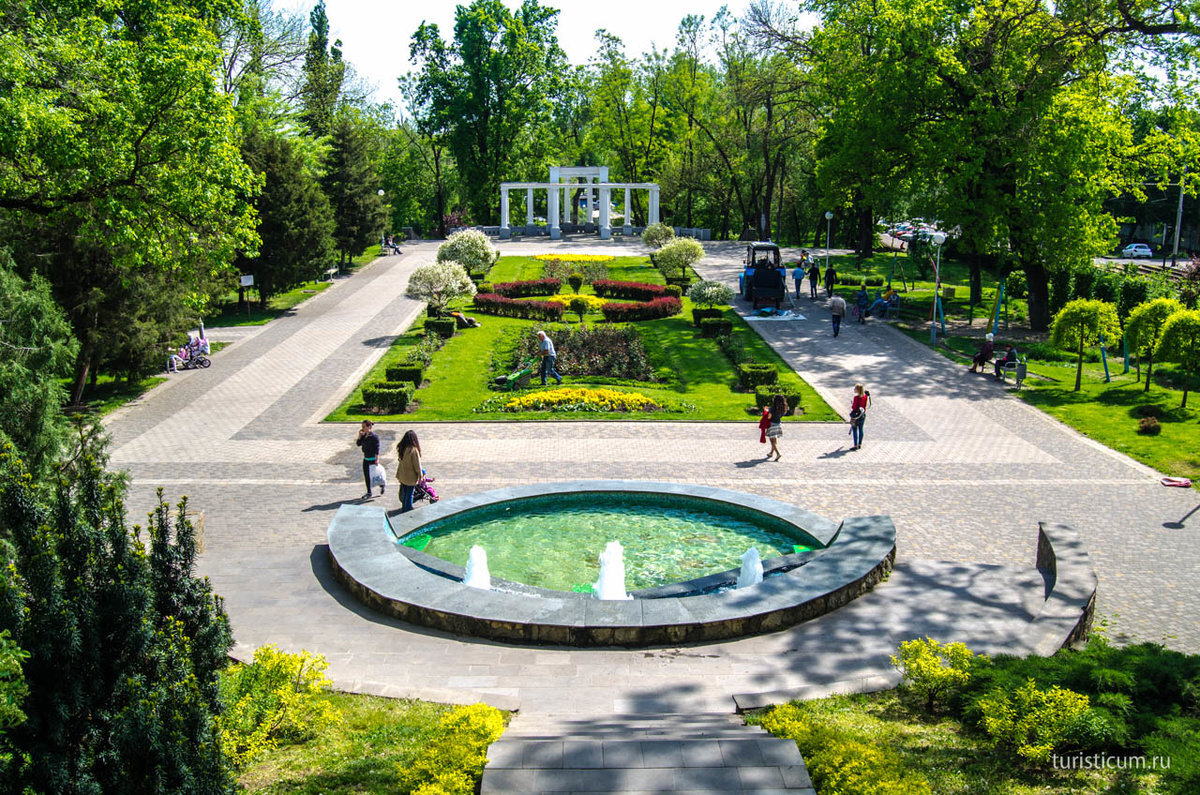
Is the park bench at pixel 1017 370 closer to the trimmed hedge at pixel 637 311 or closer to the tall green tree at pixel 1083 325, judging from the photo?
the tall green tree at pixel 1083 325

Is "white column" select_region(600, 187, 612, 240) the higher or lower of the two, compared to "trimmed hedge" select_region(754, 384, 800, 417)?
higher

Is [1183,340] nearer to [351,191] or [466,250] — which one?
[466,250]

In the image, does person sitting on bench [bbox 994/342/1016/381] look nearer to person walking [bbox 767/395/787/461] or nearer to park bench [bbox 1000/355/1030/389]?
park bench [bbox 1000/355/1030/389]

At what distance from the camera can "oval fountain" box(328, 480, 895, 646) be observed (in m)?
9.81

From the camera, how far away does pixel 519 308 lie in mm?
32125

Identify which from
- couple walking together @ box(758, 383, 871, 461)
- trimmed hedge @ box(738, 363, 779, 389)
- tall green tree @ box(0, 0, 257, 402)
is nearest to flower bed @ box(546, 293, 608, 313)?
trimmed hedge @ box(738, 363, 779, 389)

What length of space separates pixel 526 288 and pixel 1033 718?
98.3 ft

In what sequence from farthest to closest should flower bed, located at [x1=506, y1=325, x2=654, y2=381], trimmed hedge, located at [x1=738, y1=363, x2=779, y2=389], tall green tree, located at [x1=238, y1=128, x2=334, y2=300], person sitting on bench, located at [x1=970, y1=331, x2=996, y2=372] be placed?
1. tall green tree, located at [x1=238, y1=128, x2=334, y2=300]
2. flower bed, located at [x1=506, y1=325, x2=654, y2=381]
3. person sitting on bench, located at [x1=970, y1=331, x2=996, y2=372]
4. trimmed hedge, located at [x1=738, y1=363, x2=779, y2=389]

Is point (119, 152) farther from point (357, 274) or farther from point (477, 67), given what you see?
point (477, 67)

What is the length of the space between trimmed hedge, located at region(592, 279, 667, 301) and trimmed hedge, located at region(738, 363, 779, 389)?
1148 centimetres

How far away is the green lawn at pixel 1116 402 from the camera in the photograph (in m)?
18.5

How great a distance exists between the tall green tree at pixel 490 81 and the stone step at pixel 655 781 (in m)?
58.3

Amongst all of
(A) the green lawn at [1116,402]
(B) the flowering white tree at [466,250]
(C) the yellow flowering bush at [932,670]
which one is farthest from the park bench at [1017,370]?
(B) the flowering white tree at [466,250]

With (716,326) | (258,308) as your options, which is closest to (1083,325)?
(716,326)
